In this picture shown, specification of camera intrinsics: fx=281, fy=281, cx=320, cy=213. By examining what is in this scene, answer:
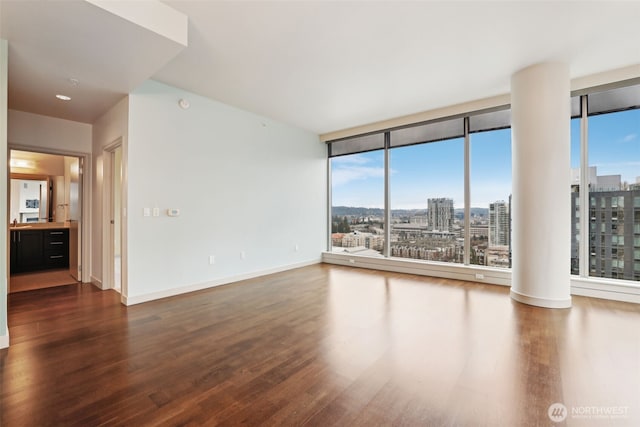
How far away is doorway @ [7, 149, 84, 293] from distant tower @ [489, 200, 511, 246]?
677 centimetres

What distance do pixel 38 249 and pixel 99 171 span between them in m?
2.42

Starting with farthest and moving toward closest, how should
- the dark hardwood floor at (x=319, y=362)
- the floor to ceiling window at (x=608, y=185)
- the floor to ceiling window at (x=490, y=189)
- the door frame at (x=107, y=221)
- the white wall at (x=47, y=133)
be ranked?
the floor to ceiling window at (x=490, y=189) < the door frame at (x=107, y=221) < the white wall at (x=47, y=133) < the floor to ceiling window at (x=608, y=185) < the dark hardwood floor at (x=319, y=362)

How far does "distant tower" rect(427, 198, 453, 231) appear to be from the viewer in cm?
500

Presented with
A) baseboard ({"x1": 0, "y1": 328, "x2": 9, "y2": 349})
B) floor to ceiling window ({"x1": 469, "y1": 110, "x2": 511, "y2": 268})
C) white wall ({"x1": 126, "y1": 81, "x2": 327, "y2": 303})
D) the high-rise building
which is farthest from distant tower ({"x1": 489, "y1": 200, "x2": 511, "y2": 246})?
baseboard ({"x1": 0, "y1": 328, "x2": 9, "y2": 349})

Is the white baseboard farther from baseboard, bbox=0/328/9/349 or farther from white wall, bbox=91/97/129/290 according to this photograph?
baseboard, bbox=0/328/9/349

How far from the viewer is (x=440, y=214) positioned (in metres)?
5.11

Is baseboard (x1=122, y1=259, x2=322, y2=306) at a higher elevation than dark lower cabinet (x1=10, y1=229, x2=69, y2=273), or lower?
lower

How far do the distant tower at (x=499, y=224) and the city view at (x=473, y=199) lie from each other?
0.01 m

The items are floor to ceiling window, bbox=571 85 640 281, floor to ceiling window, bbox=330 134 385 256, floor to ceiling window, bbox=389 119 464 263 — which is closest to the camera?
floor to ceiling window, bbox=571 85 640 281

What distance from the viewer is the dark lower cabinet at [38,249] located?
16.6 feet

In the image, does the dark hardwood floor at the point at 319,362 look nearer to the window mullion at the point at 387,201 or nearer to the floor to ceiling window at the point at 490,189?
the floor to ceiling window at the point at 490,189

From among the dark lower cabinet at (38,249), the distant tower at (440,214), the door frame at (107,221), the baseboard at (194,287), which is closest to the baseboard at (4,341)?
the baseboard at (194,287)

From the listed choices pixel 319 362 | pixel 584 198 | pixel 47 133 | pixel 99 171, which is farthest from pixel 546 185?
pixel 47 133

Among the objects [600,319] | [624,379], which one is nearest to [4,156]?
[624,379]
